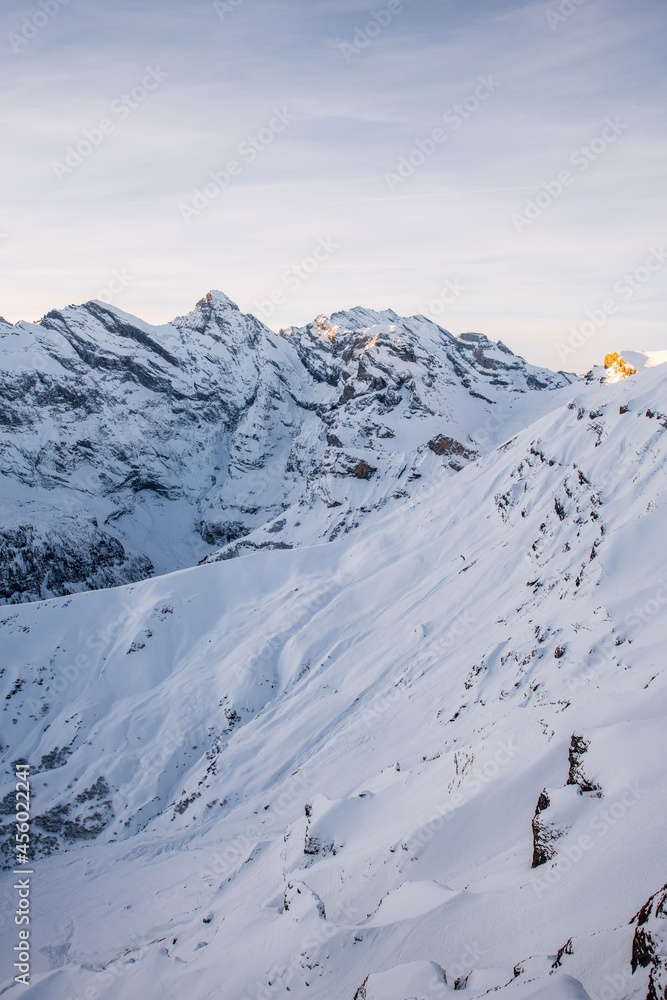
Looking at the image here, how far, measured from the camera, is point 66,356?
5881 inches

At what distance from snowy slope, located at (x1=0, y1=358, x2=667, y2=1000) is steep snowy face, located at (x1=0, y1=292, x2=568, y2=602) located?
37.8 metres

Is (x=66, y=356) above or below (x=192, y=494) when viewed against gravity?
above

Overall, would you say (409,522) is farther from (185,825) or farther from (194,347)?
(194,347)

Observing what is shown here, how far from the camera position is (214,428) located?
153875 mm

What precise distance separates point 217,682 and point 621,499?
3147 centimetres

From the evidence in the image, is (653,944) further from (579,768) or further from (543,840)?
(579,768)

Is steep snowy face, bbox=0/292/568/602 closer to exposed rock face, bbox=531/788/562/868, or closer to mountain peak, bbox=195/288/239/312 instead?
mountain peak, bbox=195/288/239/312

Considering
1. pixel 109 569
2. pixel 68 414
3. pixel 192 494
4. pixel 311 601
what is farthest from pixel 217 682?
pixel 68 414

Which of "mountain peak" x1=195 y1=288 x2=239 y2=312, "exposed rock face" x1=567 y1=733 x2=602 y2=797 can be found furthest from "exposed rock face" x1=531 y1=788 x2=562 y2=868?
"mountain peak" x1=195 y1=288 x2=239 y2=312

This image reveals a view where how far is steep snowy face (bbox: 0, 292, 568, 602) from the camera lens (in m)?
101

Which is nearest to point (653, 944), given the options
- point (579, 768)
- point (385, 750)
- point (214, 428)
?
point (579, 768)

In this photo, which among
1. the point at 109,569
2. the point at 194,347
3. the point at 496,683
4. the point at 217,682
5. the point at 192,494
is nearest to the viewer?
the point at 496,683

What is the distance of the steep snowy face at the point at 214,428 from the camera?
331 feet

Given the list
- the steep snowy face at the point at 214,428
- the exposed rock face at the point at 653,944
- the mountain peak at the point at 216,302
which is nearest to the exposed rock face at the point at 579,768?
the exposed rock face at the point at 653,944
